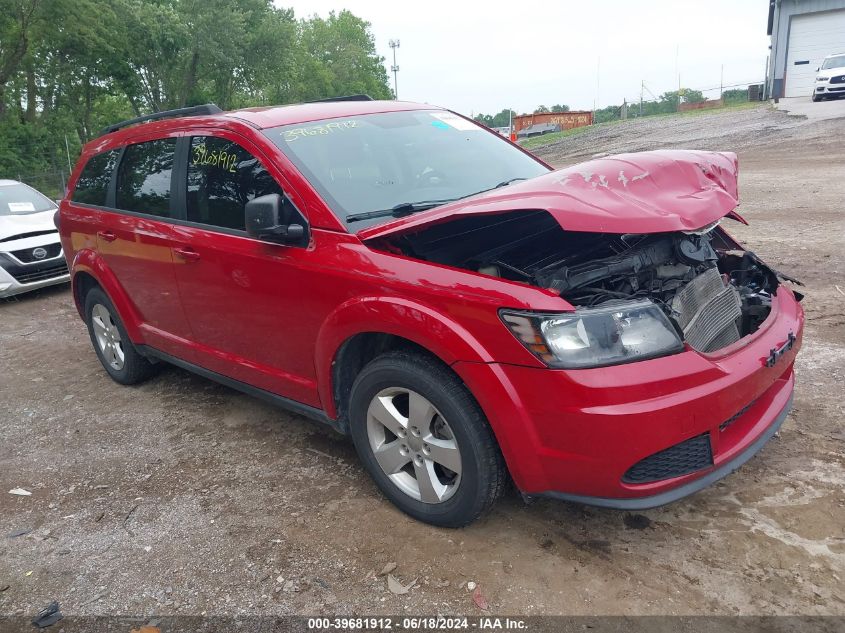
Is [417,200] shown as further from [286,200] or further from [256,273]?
[256,273]

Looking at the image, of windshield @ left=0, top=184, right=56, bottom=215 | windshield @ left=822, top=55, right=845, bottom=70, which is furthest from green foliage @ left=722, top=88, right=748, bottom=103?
windshield @ left=0, top=184, right=56, bottom=215

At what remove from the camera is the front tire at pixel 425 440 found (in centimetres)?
258

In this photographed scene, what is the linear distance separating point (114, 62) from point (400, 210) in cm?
3398

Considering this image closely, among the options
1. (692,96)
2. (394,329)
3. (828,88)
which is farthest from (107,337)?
(692,96)

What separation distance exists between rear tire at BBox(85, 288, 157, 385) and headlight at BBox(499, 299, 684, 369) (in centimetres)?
329

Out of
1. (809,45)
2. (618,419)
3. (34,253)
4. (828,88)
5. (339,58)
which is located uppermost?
(339,58)

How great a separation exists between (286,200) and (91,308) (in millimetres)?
2659

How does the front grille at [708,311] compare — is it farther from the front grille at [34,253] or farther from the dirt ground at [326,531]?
the front grille at [34,253]

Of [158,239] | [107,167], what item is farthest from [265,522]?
[107,167]

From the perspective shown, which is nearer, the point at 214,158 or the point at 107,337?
the point at 214,158

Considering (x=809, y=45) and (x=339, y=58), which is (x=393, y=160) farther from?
(x=339, y=58)

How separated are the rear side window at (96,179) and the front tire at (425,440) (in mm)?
2788

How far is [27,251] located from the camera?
8.10 m

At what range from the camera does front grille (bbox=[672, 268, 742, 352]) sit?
8.63 feet
